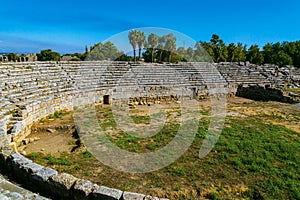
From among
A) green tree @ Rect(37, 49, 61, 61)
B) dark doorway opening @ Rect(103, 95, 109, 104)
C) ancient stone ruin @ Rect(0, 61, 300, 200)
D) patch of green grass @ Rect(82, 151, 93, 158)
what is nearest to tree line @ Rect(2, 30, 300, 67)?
green tree @ Rect(37, 49, 61, 61)

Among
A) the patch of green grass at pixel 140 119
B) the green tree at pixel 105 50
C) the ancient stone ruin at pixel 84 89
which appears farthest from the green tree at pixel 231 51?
the patch of green grass at pixel 140 119

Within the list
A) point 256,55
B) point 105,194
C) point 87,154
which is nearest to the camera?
point 105,194

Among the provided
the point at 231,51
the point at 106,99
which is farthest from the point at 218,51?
the point at 106,99

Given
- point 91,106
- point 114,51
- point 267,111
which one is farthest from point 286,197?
point 114,51

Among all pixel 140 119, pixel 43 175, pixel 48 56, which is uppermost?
pixel 48 56

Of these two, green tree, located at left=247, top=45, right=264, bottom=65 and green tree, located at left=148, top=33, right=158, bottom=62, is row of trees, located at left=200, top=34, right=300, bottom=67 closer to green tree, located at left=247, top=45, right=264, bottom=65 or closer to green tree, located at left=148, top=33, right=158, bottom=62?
green tree, located at left=247, top=45, right=264, bottom=65

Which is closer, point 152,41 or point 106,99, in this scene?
point 106,99

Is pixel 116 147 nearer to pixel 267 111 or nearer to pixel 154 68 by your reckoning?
pixel 267 111

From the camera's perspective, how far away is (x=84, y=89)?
1320 centimetres

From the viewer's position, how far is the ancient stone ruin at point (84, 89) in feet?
12.3

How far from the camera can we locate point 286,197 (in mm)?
4391

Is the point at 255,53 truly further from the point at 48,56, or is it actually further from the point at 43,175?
the point at 43,175

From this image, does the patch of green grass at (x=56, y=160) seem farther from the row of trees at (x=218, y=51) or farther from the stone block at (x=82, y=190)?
the row of trees at (x=218, y=51)

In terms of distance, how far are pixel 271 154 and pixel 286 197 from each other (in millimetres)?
2062
